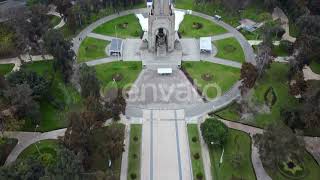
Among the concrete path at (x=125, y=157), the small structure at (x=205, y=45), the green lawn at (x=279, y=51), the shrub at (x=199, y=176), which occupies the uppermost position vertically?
the small structure at (x=205, y=45)

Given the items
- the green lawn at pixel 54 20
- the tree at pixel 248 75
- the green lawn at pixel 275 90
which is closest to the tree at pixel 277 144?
the green lawn at pixel 275 90

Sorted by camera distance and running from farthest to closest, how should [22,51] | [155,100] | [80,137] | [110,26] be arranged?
[110,26]
[22,51]
[155,100]
[80,137]

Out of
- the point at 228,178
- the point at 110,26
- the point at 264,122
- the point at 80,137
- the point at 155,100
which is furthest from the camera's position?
the point at 110,26

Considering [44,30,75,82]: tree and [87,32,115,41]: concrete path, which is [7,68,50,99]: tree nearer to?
[44,30,75,82]: tree

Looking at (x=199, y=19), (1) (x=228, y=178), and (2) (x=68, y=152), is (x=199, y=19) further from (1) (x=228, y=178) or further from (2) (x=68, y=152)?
(2) (x=68, y=152)

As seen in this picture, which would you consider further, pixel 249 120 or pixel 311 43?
pixel 311 43

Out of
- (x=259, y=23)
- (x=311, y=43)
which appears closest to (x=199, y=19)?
(x=259, y=23)

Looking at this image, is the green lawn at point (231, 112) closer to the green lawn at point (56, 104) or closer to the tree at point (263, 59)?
the tree at point (263, 59)

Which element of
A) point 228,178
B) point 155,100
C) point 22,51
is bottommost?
point 228,178
